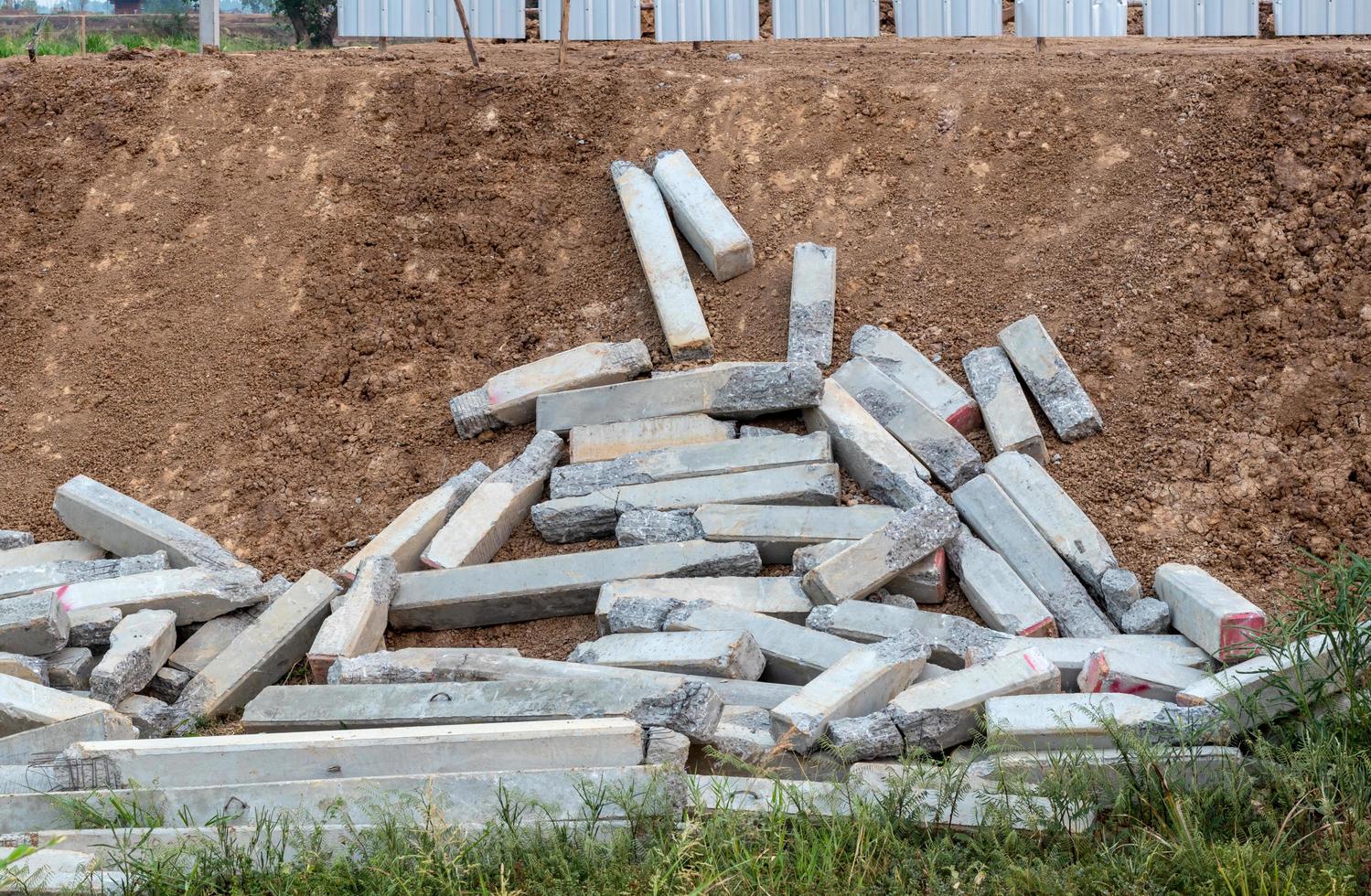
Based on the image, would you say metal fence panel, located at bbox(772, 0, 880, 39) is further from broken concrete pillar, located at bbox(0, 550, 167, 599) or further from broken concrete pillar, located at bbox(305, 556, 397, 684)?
broken concrete pillar, located at bbox(0, 550, 167, 599)

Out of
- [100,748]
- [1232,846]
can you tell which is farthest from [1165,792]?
[100,748]

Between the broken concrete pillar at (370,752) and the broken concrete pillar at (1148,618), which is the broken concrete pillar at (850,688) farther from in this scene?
the broken concrete pillar at (1148,618)

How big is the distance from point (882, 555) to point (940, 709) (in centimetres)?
117

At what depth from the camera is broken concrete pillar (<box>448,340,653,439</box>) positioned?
23.1 feet

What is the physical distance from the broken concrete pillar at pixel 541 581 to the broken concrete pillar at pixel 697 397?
0.98 metres

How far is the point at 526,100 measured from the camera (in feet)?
29.6

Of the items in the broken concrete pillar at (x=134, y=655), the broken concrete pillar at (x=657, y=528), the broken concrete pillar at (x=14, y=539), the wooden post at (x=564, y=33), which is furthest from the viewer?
the wooden post at (x=564, y=33)

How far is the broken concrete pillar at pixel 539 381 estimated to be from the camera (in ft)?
23.1

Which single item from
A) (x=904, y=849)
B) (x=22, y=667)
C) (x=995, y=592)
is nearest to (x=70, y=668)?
(x=22, y=667)

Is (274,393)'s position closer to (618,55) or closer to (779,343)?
(779,343)

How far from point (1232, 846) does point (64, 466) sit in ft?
22.4

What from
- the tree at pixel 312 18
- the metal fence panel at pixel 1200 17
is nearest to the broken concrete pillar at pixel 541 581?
the metal fence panel at pixel 1200 17

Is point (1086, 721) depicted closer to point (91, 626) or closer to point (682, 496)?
point (682, 496)

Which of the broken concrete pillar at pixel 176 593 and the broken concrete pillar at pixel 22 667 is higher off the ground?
the broken concrete pillar at pixel 176 593
